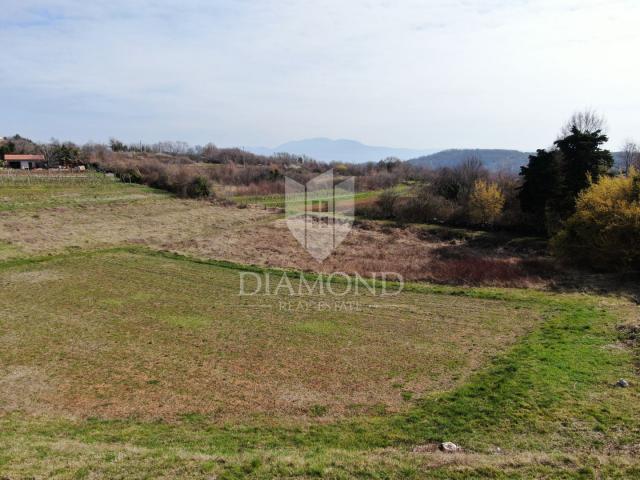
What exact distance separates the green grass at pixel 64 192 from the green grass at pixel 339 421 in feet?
75.1

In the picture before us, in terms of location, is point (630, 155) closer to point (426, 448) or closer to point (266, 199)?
point (266, 199)

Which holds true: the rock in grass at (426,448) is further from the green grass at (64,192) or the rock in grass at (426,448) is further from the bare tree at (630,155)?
the bare tree at (630,155)

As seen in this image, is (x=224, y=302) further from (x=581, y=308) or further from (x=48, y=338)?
(x=581, y=308)

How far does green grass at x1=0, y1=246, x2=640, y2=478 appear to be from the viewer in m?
7.55

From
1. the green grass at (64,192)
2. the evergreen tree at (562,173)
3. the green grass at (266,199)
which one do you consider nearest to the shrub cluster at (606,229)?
the evergreen tree at (562,173)

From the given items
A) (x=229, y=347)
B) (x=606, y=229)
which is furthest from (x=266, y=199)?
(x=229, y=347)

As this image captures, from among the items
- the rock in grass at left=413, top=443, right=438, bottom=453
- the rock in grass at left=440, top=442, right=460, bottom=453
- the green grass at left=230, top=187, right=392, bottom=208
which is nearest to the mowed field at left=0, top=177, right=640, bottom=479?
the rock in grass at left=413, top=443, right=438, bottom=453

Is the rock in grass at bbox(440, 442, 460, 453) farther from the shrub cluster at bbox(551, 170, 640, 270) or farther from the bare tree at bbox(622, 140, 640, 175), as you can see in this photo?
the bare tree at bbox(622, 140, 640, 175)

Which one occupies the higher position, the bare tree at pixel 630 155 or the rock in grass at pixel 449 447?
→ the bare tree at pixel 630 155

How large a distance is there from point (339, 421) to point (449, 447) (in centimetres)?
238

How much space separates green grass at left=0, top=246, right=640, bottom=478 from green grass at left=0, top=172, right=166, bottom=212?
75.1 feet

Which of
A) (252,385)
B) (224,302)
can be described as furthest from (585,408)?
(224,302)

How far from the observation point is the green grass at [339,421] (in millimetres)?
7555

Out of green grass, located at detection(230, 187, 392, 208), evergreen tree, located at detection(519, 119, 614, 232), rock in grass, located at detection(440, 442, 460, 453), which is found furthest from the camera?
green grass, located at detection(230, 187, 392, 208)
